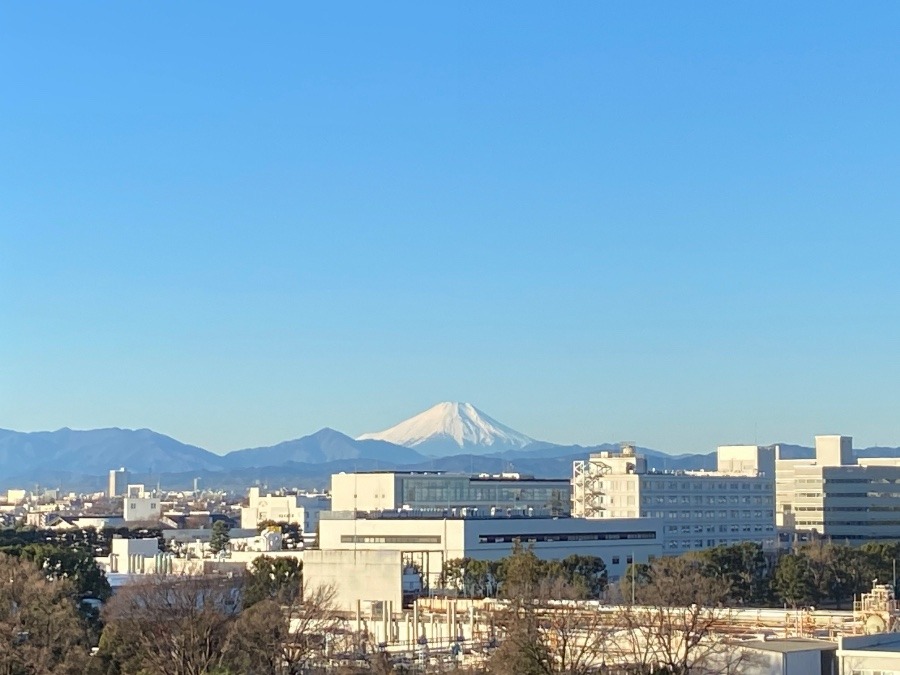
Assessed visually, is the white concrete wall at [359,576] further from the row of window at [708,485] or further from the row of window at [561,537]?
the row of window at [708,485]

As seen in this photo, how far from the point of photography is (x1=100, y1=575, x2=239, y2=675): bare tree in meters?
43.1

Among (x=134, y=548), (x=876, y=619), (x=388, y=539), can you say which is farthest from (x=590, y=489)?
(x=876, y=619)

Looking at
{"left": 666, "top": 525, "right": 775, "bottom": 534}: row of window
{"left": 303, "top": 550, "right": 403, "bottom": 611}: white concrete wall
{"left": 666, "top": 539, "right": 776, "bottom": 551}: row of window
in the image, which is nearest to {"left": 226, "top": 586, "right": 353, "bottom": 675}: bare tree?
{"left": 303, "top": 550, "right": 403, "bottom": 611}: white concrete wall

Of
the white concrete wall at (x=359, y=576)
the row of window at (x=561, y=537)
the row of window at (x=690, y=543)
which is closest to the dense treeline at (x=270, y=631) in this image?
the white concrete wall at (x=359, y=576)

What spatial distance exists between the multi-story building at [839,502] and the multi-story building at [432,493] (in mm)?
21250

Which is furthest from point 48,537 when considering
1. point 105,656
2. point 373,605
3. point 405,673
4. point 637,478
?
point 405,673

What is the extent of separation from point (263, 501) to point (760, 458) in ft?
220

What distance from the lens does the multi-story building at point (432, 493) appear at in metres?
116

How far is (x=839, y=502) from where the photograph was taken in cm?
13112

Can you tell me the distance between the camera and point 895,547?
93062mm

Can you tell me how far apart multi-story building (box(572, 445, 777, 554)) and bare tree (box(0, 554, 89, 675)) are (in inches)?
2590

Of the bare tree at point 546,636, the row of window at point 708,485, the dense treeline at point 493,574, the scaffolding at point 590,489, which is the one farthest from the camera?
the scaffolding at point 590,489

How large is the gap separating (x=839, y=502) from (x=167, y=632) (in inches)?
3741

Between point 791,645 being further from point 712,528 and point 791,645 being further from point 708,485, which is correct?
point 708,485
